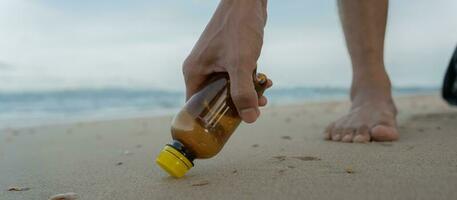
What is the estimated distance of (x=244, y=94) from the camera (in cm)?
111

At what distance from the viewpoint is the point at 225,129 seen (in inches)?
46.6

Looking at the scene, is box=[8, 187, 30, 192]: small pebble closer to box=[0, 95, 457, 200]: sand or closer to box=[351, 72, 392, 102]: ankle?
box=[0, 95, 457, 200]: sand

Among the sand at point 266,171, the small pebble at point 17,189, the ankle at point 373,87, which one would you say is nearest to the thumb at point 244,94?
the sand at point 266,171

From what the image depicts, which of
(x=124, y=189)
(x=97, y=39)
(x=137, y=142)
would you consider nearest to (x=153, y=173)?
(x=124, y=189)

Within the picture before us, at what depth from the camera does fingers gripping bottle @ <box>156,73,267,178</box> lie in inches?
44.3

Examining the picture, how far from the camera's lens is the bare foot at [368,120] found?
65.6 inches

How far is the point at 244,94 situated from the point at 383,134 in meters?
0.71

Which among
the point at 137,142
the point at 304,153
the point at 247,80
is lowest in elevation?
the point at 137,142

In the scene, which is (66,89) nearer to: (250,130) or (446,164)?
(250,130)

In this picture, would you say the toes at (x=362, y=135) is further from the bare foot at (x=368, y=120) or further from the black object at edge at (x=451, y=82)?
the black object at edge at (x=451, y=82)

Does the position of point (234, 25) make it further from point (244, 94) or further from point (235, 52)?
point (244, 94)

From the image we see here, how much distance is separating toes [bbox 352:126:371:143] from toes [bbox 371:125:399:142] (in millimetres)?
21

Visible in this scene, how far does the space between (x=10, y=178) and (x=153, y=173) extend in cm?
39

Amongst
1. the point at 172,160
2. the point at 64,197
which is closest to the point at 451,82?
the point at 172,160
